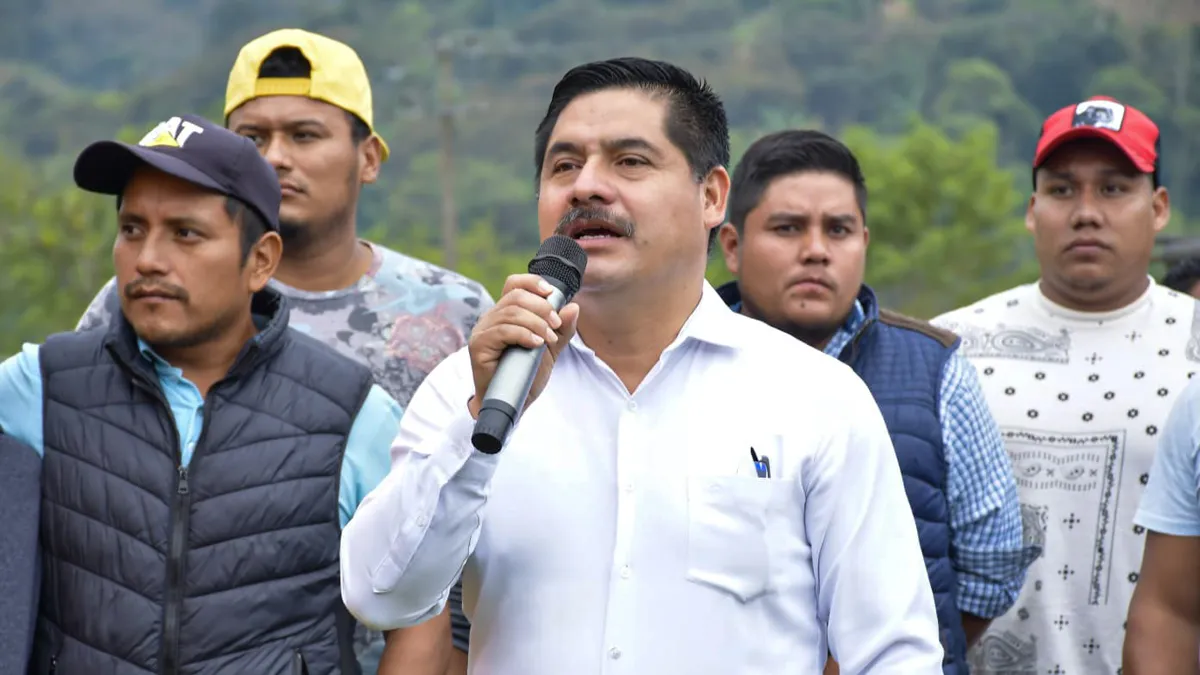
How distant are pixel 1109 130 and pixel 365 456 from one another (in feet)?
8.00

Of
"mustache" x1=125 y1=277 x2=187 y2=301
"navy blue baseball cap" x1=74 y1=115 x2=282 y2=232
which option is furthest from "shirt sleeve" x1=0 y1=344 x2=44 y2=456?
"navy blue baseball cap" x1=74 y1=115 x2=282 y2=232

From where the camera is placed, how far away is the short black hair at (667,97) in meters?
3.11

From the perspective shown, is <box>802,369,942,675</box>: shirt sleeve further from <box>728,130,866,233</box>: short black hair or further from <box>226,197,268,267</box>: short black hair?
<box>728,130,866,233</box>: short black hair

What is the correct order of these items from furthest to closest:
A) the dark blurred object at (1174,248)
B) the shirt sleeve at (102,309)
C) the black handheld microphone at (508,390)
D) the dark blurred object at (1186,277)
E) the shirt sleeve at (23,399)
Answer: the dark blurred object at (1174,248) < the dark blurred object at (1186,277) < the shirt sleeve at (102,309) < the shirt sleeve at (23,399) < the black handheld microphone at (508,390)

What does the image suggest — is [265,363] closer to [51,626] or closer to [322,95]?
[51,626]

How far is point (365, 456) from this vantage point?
3.77 meters

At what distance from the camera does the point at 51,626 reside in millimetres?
3475

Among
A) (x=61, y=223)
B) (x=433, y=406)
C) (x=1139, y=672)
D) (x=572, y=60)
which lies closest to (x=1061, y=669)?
(x=1139, y=672)

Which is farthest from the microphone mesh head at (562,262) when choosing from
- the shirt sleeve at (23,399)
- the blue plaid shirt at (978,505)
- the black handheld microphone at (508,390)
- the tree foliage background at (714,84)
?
the tree foliage background at (714,84)

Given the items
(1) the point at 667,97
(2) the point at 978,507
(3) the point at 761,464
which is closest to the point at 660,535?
(3) the point at 761,464

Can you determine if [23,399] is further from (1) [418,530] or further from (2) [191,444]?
(1) [418,530]

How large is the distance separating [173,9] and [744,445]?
84.0m

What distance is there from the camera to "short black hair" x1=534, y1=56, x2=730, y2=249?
3.11 meters

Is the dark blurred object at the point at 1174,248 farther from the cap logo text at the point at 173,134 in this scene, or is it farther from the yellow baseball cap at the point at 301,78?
the cap logo text at the point at 173,134
